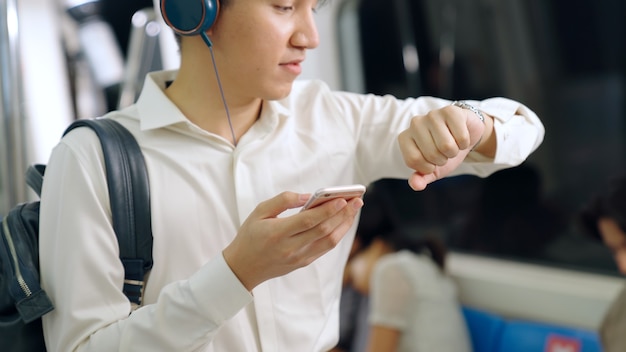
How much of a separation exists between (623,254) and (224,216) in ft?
6.12

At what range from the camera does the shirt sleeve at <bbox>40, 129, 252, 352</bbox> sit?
3.35 feet

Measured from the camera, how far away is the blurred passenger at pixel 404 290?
3.06 m

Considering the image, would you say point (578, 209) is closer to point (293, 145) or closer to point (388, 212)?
point (388, 212)

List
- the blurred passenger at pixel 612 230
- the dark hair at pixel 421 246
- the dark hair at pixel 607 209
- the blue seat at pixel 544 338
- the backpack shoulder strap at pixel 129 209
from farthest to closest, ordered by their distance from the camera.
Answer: the dark hair at pixel 421 246 → the blue seat at pixel 544 338 → the dark hair at pixel 607 209 → the blurred passenger at pixel 612 230 → the backpack shoulder strap at pixel 129 209

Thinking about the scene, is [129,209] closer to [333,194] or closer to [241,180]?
[241,180]

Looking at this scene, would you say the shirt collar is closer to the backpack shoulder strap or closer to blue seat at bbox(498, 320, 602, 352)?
the backpack shoulder strap

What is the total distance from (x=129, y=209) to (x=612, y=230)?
205cm

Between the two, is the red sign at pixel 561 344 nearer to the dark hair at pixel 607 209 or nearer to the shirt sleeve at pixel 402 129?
the dark hair at pixel 607 209

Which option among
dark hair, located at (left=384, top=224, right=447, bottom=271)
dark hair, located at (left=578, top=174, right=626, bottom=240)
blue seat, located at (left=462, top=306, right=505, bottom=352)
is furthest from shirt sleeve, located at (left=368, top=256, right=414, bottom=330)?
dark hair, located at (left=578, top=174, right=626, bottom=240)

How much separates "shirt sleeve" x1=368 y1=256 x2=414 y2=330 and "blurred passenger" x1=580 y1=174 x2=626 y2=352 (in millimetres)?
871

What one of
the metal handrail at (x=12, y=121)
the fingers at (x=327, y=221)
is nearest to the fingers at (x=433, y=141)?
the fingers at (x=327, y=221)

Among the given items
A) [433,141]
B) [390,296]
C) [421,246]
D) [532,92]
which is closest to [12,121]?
[433,141]

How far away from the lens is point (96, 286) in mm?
1088

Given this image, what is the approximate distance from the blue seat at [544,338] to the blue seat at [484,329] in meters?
0.04
